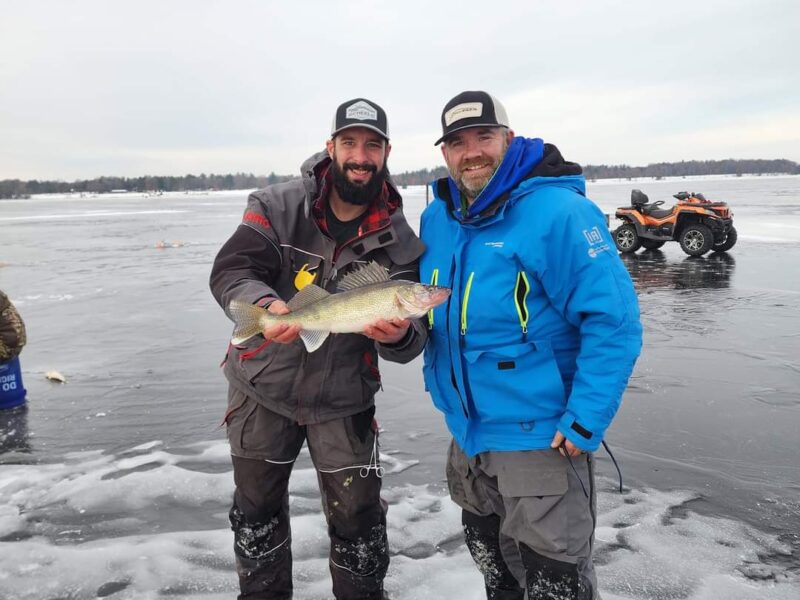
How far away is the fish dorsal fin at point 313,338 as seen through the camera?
310 centimetres

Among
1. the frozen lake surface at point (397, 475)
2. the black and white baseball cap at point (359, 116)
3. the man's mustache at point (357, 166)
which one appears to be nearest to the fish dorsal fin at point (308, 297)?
the man's mustache at point (357, 166)

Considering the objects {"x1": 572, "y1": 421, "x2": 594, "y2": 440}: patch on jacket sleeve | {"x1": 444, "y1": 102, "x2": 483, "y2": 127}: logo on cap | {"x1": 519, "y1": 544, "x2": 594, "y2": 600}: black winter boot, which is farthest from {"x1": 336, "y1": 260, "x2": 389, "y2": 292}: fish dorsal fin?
{"x1": 519, "y1": 544, "x2": 594, "y2": 600}: black winter boot

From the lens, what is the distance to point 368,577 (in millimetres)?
3271

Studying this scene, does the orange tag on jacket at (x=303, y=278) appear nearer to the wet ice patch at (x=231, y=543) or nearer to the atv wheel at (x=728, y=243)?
the wet ice patch at (x=231, y=543)

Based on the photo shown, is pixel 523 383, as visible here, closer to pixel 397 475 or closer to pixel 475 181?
pixel 475 181

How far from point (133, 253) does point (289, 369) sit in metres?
20.2

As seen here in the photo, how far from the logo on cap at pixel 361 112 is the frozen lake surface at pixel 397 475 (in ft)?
9.51

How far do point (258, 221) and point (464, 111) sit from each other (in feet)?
4.34

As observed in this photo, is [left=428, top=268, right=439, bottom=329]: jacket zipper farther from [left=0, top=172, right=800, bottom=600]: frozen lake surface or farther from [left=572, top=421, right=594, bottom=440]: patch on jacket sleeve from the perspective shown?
[left=0, top=172, right=800, bottom=600]: frozen lake surface

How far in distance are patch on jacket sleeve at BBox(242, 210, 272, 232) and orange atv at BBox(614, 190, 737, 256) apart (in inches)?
624

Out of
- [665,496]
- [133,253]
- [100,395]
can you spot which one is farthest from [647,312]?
[133,253]

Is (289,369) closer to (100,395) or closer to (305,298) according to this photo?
(305,298)

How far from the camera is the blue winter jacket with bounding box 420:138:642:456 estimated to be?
2.58 metres

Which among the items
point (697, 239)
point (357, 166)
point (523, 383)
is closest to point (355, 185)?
point (357, 166)
